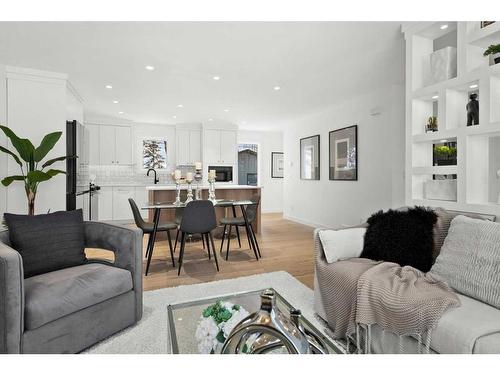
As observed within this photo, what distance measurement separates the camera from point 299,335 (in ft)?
3.40

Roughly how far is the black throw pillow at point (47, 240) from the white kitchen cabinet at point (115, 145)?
5.00 m

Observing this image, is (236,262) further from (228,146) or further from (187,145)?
(187,145)

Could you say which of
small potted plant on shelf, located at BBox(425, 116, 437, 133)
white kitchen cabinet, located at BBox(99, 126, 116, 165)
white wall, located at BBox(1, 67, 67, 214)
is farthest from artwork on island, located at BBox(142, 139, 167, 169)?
small potted plant on shelf, located at BBox(425, 116, 437, 133)

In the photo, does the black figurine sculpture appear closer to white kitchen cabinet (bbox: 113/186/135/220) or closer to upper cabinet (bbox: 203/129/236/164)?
upper cabinet (bbox: 203/129/236/164)

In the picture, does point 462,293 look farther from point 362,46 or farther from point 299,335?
point 362,46

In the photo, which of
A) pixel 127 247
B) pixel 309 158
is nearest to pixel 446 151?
pixel 127 247

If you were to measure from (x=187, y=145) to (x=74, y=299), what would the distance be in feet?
19.6

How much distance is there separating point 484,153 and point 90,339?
304 cm

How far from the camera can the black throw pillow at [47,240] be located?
1847mm

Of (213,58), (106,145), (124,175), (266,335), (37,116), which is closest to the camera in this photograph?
(266,335)

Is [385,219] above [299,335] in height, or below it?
above

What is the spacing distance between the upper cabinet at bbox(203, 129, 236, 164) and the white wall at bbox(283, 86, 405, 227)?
1804 millimetres

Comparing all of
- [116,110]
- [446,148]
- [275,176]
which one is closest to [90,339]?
[446,148]

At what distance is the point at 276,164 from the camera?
853 centimetres
